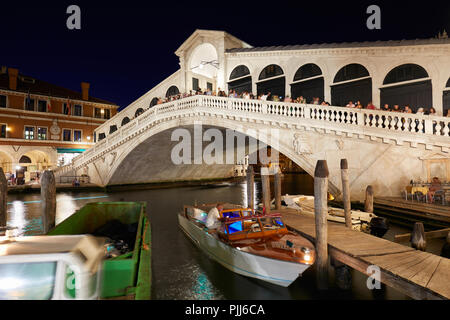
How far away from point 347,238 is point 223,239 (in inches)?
107

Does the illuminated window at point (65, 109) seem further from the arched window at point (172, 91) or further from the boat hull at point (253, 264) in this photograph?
the boat hull at point (253, 264)

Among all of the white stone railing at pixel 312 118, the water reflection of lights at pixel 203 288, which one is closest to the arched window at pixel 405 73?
the white stone railing at pixel 312 118

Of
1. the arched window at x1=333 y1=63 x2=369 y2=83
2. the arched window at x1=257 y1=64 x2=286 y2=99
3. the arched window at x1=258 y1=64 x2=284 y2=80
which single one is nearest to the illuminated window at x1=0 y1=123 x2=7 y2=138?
the arched window at x1=257 y1=64 x2=286 y2=99

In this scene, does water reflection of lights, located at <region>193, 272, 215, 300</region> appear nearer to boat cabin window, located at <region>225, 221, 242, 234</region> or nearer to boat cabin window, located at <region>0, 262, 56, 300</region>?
boat cabin window, located at <region>225, 221, 242, 234</region>

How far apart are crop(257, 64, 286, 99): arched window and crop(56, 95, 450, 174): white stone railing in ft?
9.48

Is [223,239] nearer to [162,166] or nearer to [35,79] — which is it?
[162,166]

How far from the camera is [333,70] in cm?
1384

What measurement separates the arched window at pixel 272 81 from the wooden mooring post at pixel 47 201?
474 inches

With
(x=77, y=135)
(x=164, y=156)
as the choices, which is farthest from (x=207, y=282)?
(x=77, y=135)

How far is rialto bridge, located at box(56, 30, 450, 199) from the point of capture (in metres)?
9.55

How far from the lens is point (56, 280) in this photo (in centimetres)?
233

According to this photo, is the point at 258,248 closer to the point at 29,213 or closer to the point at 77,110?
the point at 29,213

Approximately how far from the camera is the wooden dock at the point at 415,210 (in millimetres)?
7672
